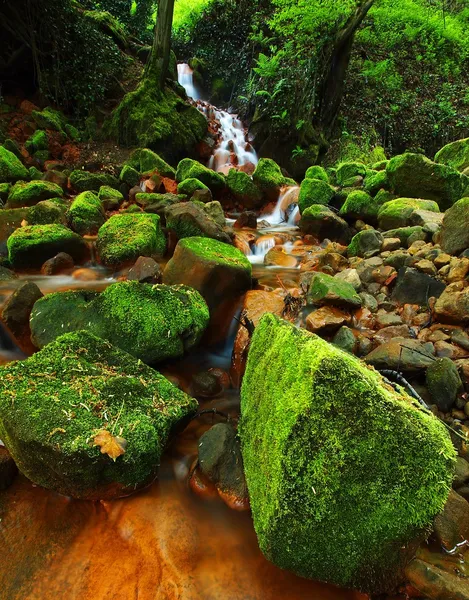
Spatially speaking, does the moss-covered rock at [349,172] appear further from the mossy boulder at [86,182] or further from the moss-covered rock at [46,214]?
the moss-covered rock at [46,214]

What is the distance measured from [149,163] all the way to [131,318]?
7.44 m

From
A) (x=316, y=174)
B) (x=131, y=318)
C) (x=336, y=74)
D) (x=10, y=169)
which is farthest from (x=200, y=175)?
(x=336, y=74)

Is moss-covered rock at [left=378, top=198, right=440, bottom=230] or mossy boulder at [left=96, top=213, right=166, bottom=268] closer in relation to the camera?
mossy boulder at [left=96, top=213, right=166, bottom=268]

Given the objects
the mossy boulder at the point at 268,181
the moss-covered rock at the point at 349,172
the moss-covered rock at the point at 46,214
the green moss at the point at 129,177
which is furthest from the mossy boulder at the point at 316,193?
the moss-covered rock at the point at 46,214

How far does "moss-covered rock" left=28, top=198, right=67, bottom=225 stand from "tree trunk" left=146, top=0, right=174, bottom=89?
8.30 metres

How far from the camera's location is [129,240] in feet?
16.9

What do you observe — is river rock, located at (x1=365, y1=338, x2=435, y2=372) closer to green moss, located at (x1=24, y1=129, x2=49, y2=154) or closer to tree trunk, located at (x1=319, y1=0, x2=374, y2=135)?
green moss, located at (x1=24, y1=129, x2=49, y2=154)

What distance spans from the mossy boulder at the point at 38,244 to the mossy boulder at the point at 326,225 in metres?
4.34

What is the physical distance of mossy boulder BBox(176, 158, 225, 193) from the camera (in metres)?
8.73

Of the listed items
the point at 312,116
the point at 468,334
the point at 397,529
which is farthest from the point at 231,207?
the point at 397,529

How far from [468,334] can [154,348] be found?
2844 mm

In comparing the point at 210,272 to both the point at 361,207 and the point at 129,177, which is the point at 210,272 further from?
the point at 129,177

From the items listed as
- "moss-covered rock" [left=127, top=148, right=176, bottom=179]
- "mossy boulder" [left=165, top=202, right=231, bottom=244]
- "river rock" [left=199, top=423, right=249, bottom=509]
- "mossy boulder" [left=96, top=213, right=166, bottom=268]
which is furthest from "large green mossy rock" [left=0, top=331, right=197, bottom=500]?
"moss-covered rock" [left=127, top=148, right=176, bottom=179]

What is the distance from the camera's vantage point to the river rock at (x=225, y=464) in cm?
227
